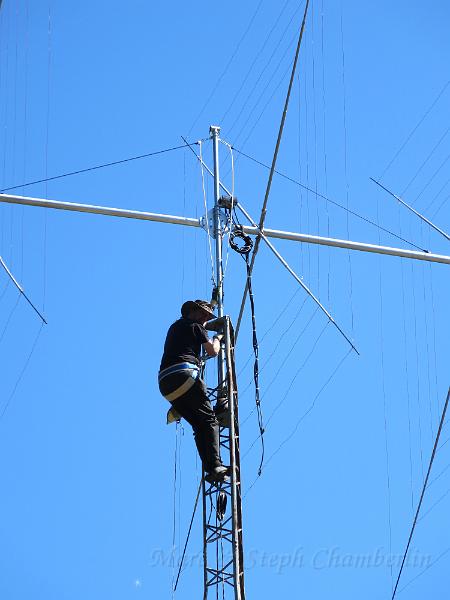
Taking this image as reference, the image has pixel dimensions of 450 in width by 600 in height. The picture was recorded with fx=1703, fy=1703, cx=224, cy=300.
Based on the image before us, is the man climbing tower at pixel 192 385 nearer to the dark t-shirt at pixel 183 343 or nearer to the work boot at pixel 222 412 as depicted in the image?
the dark t-shirt at pixel 183 343

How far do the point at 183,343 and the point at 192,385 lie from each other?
55cm

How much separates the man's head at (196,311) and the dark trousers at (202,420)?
845 millimetres

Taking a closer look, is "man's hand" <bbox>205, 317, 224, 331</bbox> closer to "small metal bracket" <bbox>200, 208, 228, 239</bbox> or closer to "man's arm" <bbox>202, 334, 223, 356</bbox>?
"man's arm" <bbox>202, 334, 223, 356</bbox>

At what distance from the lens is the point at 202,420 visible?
2086cm

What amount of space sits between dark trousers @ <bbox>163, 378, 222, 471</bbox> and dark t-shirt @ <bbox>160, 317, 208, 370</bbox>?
13.6 inches

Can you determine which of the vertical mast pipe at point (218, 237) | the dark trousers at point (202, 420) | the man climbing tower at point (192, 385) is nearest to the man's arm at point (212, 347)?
the man climbing tower at point (192, 385)

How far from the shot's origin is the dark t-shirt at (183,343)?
20.8m

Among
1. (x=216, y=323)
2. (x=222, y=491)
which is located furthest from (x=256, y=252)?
(x=222, y=491)

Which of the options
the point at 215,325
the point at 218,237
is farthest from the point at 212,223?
the point at 215,325

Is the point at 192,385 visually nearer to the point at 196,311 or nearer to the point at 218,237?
the point at 196,311

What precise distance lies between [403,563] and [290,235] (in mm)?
6669

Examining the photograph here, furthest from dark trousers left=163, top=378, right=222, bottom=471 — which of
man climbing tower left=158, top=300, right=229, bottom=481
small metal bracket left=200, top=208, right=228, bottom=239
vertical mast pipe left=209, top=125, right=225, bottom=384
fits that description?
small metal bracket left=200, top=208, right=228, bottom=239

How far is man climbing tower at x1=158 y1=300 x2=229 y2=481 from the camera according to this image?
67.9 feet

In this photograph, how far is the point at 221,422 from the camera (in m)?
21.2
